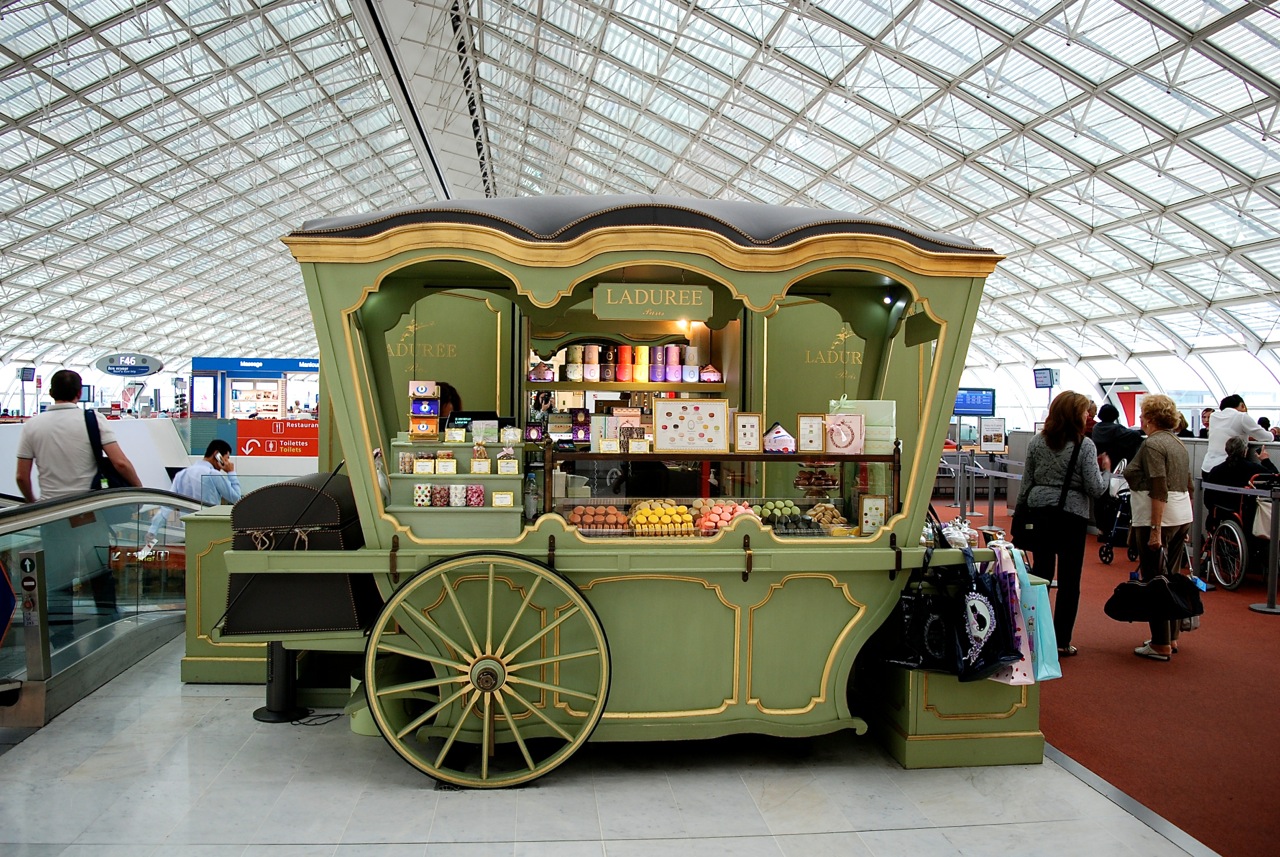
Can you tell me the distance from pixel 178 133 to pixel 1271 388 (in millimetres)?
28567

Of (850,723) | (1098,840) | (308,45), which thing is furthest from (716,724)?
(308,45)

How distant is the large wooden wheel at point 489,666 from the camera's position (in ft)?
10.8

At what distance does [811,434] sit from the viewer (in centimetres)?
377

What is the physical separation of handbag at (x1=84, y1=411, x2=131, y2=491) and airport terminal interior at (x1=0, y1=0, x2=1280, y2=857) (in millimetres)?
156

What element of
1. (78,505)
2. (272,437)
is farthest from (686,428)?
(272,437)

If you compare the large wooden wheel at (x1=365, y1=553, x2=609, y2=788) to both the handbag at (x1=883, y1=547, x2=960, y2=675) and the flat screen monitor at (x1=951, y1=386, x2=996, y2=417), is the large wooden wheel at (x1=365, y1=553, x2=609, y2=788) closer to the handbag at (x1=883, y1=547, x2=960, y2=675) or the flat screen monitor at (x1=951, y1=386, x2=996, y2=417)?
the handbag at (x1=883, y1=547, x2=960, y2=675)

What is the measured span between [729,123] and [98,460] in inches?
597

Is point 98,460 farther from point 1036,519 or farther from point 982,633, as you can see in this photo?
point 1036,519

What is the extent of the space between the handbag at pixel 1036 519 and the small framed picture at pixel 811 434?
190cm

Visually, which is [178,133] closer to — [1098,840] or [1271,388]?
[1098,840]

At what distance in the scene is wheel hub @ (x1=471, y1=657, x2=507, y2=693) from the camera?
131 inches

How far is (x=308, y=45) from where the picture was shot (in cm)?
1580

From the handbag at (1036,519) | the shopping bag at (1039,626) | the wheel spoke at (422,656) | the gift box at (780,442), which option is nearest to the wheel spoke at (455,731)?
the wheel spoke at (422,656)

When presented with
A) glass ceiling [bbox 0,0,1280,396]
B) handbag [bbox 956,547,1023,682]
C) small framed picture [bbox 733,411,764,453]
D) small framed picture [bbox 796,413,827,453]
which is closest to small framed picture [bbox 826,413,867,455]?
small framed picture [bbox 796,413,827,453]
